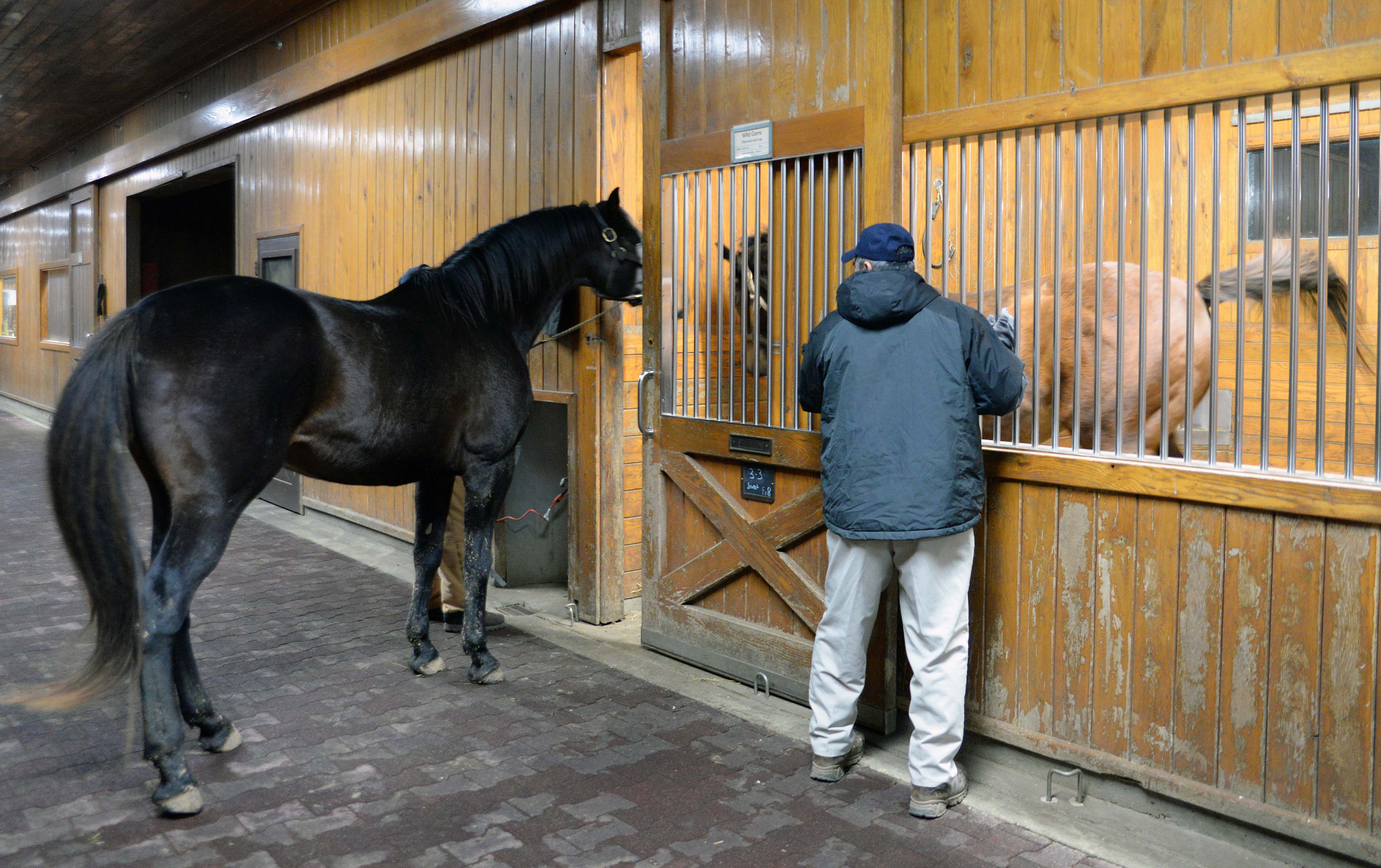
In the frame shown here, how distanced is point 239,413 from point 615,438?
2136mm

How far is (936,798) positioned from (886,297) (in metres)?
1.40

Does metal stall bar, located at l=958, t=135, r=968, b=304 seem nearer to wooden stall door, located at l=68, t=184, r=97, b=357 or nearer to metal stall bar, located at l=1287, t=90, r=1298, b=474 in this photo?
metal stall bar, located at l=1287, t=90, r=1298, b=474

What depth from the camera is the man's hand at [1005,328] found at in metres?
3.03

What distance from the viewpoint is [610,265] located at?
14.9 ft

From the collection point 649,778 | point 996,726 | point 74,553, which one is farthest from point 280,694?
point 996,726

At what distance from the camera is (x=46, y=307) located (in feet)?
55.5

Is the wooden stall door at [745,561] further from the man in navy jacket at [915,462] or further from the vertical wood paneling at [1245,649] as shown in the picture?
the vertical wood paneling at [1245,649]

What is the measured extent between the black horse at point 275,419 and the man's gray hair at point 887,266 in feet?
5.72

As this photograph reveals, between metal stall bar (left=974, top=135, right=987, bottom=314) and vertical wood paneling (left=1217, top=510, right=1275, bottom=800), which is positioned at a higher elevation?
metal stall bar (left=974, top=135, right=987, bottom=314)

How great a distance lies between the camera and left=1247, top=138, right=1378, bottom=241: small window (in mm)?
2627

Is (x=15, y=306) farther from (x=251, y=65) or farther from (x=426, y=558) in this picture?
(x=426, y=558)

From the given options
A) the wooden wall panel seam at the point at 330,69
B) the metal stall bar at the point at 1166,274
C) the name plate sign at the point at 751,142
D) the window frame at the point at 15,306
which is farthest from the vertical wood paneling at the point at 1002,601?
the window frame at the point at 15,306

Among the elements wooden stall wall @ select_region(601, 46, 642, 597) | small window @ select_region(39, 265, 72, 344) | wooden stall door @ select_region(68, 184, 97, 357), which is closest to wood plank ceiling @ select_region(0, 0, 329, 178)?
wooden stall door @ select_region(68, 184, 97, 357)

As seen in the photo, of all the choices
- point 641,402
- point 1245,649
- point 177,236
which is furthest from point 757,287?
point 177,236
